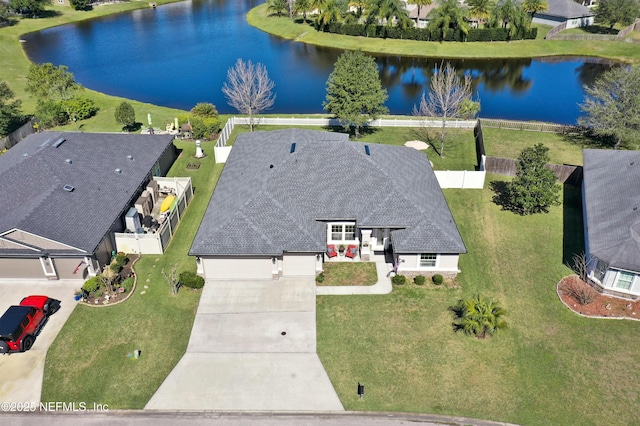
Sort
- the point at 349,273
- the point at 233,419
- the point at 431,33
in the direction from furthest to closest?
1. the point at 431,33
2. the point at 349,273
3. the point at 233,419

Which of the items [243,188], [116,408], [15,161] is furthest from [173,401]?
[15,161]

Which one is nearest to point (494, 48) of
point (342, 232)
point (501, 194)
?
point (501, 194)

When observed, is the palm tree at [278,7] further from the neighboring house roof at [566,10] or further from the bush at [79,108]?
the bush at [79,108]

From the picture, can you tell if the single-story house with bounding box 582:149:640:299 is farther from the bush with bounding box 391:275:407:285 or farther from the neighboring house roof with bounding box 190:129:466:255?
the bush with bounding box 391:275:407:285

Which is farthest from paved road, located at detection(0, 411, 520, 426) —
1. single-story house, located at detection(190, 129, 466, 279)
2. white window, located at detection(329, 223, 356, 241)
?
white window, located at detection(329, 223, 356, 241)

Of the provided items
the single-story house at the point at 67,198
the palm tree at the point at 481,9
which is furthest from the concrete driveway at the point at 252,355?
the palm tree at the point at 481,9

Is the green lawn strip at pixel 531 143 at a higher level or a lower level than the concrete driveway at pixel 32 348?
higher

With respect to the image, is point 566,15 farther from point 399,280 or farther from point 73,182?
point 73,182
